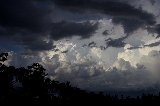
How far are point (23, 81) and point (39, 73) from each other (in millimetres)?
6646

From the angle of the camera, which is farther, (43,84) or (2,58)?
(43,84)

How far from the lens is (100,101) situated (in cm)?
10750

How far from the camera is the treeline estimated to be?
249ft

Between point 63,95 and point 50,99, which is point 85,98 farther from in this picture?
point 50,99

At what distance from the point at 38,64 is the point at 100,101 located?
95.3 ft

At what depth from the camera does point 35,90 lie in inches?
3273

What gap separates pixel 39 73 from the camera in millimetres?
86438

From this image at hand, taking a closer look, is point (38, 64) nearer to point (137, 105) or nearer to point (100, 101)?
point (100, 101)

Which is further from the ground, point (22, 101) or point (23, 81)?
point (23, 81)

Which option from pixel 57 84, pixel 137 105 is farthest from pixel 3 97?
pixel 137 105

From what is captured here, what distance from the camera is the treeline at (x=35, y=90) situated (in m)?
75.8

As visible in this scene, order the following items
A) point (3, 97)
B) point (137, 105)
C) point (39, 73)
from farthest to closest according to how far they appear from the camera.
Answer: point (137, 105) → point (39, 73) → point (3, 97)

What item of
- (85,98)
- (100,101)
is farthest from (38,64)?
(100,101)

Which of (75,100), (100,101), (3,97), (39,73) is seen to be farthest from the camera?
(100,101)
